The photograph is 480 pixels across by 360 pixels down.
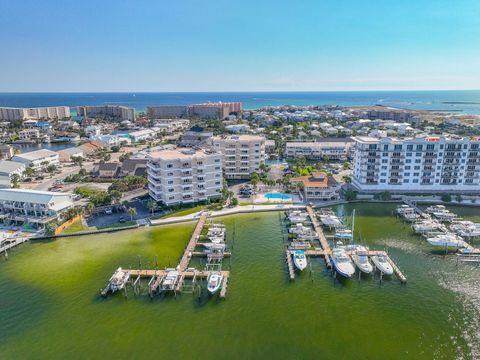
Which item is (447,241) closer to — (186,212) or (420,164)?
(420,164)

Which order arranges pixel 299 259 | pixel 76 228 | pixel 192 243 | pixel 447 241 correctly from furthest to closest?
pixel 76 228, pixel 192 243, pixel 447 241, pixel 299 259

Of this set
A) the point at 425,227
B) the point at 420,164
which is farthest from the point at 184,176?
the point at 420,164

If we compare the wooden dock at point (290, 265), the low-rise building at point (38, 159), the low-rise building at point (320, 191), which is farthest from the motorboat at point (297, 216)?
the low-rise building at point (38, 159)

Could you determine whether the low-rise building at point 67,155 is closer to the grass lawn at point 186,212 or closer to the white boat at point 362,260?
the grass lawn at point 186,212

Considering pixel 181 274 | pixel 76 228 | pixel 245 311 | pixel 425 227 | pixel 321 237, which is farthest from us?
pixel 76 228

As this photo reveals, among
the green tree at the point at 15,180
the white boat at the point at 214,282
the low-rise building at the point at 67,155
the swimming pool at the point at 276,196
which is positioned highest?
the low-rise building at the point at 67,155

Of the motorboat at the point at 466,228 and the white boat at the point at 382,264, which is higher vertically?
the motorboat at the point at 466,228

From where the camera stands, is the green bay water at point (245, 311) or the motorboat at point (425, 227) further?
the motorboat at point (425, 227)
